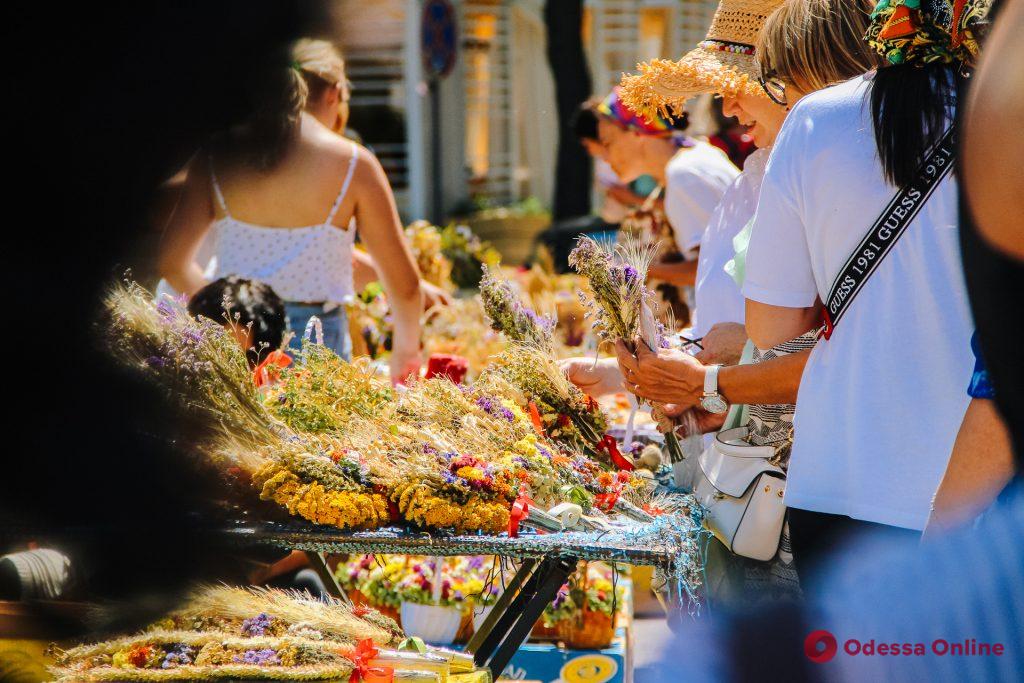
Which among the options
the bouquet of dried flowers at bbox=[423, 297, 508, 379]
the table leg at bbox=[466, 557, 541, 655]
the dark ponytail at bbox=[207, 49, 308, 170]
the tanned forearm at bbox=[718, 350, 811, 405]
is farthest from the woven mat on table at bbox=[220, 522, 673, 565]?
the bouquet of dried flowers at bbox=[423, 297, 508, 379]

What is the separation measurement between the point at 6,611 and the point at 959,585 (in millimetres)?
1849

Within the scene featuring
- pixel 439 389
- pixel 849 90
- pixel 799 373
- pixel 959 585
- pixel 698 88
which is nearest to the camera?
pixel 959 585

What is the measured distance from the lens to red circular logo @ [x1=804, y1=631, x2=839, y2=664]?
1.87m

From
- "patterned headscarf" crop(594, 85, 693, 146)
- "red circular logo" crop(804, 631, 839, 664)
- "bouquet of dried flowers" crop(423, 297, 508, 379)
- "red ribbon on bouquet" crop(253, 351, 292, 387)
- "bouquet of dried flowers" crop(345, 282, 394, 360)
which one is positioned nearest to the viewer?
"red circular logo" crop(804, 631, 839, 664)

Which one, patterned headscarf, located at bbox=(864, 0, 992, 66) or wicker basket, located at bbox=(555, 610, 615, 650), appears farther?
wicker basket, located at bbox=(555, 610, 615, 650)

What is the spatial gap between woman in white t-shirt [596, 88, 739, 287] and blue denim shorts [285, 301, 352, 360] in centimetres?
117

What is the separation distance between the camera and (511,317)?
8.38ft

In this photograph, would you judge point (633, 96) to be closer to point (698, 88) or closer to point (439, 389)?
point (698, 88)

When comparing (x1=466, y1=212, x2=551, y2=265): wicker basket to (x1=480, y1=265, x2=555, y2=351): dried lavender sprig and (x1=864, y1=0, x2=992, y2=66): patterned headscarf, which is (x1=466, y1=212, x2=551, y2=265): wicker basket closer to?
(x1=480, y1=265, x2=555, y2=351): dried lavender sprig

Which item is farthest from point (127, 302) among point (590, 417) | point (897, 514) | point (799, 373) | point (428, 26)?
point (428, 26)

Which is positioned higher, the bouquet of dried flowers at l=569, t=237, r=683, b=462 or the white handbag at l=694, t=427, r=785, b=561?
the bouquet of dried flowers at l=569, t=237, r=683, b=462

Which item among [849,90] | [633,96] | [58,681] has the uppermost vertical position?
[849,90]

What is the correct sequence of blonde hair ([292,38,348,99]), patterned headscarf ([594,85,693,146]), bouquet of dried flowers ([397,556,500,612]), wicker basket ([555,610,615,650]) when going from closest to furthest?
1. wicker basket ([555,610,615,650])
2. bouquet of dried flowers ([397,556,500,612])
3. blonde hair ([292,38,348,99])
4. patterned headscarf ([594,85,693,146])

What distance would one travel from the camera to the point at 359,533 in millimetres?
2086
